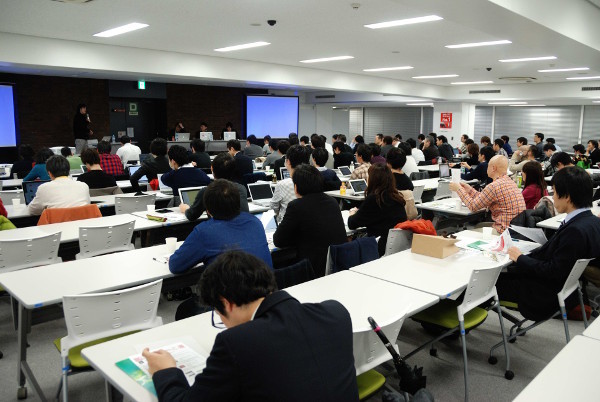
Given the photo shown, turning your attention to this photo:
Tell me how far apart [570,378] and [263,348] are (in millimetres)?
1379

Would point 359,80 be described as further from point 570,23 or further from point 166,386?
point 166,386

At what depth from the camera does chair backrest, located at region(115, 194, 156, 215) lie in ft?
17.8

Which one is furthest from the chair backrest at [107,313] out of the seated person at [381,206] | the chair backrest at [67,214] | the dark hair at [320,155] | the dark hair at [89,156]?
the dark hair at [320,155]

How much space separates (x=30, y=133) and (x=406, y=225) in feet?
38.2

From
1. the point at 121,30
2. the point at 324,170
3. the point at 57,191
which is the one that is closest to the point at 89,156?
the point at 57,191

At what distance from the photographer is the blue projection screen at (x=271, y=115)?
16.5 meters

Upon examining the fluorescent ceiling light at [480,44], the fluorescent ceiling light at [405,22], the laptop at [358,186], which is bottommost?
the laptop at [358,186]

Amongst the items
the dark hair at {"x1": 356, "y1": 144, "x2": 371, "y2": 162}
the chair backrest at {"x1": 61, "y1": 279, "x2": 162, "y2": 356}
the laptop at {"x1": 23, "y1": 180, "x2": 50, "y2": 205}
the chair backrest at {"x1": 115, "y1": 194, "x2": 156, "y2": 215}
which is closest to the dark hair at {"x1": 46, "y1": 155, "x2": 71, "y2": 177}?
the chair backrest at {"x1": 115, "y1": 194, "x2": 156, "y2": 215}

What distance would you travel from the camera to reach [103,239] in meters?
4.17

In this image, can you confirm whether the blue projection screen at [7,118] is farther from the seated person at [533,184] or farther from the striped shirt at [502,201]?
the seated person at [533,184]

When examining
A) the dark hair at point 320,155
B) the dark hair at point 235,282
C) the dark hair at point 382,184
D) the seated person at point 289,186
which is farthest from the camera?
the dark hair at point 320,155

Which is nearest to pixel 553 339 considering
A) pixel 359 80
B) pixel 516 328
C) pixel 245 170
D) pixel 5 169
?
pixel 516 328

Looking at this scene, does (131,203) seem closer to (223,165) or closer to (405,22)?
(223,165)

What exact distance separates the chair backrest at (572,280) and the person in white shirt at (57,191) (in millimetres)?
4293
